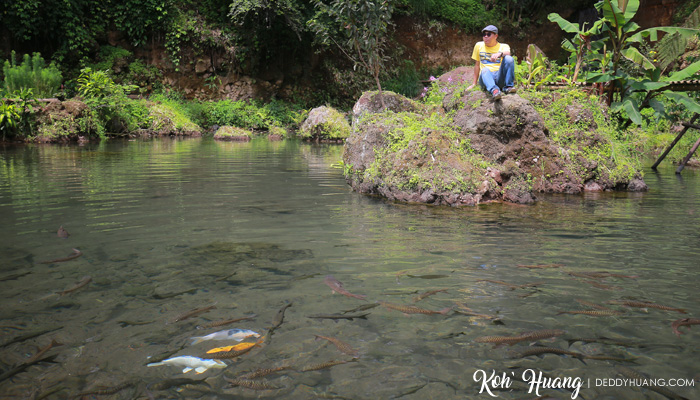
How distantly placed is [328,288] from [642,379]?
2033 mm

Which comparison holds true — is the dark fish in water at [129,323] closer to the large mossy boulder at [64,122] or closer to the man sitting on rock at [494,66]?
the man sitting on rock at [494,66]

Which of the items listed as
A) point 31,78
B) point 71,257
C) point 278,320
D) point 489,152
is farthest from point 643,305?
point 31,78

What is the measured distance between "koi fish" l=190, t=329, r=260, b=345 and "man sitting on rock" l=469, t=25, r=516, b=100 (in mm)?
6366

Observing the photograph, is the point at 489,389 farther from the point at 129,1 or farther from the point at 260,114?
the point at 129,1

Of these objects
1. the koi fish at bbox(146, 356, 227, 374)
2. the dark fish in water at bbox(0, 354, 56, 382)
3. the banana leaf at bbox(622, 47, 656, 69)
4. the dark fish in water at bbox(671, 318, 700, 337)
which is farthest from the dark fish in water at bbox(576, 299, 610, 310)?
the banana leaf at bbox(622, 47, 656, 69)

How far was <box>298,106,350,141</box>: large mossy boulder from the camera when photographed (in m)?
21.1

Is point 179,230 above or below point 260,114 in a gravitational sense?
below

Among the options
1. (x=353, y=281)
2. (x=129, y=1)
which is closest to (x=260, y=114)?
(x=129, y=1)

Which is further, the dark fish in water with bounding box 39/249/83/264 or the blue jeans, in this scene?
the blue jeans

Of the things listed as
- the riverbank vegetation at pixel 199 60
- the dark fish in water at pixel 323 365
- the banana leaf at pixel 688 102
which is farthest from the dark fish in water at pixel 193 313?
the riverbank vegetation at pixel 199 60

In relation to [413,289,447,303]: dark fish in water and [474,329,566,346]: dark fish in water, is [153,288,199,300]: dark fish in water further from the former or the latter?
[474,329,566,346]: dark fish in water

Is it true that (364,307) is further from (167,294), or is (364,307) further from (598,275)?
(598,275)

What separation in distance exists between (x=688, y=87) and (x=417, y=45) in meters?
22.6

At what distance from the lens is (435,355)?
2.61 m
